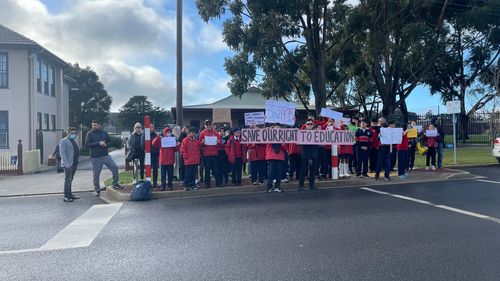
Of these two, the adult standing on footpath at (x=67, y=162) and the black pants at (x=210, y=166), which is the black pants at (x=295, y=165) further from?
the adult standing on footpath at (x=67, y=162)

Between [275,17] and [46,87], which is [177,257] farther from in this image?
[46,87]

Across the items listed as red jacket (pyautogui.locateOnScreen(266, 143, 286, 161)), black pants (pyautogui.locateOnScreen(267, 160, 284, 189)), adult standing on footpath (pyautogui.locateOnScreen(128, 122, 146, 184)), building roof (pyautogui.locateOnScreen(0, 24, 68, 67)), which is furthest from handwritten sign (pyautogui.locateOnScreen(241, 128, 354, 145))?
building roof (pyautogui.locateOnScreen(0, 24, 68, 67))

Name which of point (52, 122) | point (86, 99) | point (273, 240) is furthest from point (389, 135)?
point (86, 99)

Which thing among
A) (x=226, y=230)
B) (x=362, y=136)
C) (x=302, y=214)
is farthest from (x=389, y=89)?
(x=226, y=230)

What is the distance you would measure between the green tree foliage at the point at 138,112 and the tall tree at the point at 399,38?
4247 cm

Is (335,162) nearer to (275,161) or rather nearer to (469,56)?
(275,161)

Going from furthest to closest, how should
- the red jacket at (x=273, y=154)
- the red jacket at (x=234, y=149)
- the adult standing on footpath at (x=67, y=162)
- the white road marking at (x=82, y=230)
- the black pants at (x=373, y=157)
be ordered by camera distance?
the black pants at (x=373, y=157) < the red jacket at (x=234, y=149) < the red jacket at (x=273, y=154) < the adult standing on footpath at (x=67, y=162) < the white road marking at (x=82, y=230)

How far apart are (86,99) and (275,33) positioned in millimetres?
36998

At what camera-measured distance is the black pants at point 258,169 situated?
11.7 m

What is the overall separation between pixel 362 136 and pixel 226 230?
276 inches

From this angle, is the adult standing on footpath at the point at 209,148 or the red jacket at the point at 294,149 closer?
the adult standing on footpath at the point at 209,148

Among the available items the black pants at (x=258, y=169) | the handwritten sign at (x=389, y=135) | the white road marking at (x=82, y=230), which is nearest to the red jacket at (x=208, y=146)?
the black pants at (x=258, y=169)

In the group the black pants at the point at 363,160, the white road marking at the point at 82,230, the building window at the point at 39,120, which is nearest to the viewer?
the white road marking at the point at 82,230

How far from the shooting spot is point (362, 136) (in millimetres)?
12578
